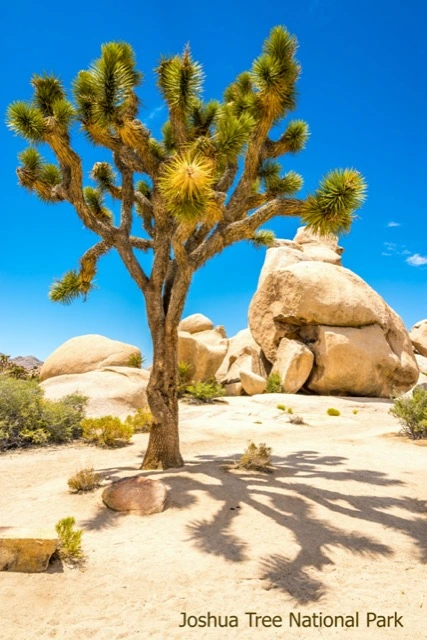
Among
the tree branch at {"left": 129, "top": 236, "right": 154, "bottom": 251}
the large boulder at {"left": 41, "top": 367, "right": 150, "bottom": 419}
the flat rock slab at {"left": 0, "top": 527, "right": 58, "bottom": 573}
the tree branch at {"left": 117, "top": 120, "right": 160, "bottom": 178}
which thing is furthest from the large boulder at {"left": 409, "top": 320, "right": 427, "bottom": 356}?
the flat rock slab at {"left": 0, "top": 527, "right": 58, "bottom": 573}

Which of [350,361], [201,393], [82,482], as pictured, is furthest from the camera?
[350,361]

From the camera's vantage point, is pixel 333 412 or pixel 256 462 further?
pixel 333 412

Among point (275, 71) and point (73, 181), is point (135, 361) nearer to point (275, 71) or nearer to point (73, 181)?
point (73, 181)

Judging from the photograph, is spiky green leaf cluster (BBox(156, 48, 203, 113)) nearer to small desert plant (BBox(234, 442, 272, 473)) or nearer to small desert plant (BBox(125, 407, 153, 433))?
small desert plant (BBox(234, 442, 272, 473))

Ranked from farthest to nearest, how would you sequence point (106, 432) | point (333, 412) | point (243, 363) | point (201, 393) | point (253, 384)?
point (243, 363), point (253, 384), point (201, 393), point (333, 412), point (106, 432)

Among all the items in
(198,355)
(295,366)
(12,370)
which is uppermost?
(198,355)

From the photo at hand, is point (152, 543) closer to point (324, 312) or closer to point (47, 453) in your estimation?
point (47, 453)

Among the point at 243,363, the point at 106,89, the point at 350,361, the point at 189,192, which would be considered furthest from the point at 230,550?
the point at 243,363

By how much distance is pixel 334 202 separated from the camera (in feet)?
24.2

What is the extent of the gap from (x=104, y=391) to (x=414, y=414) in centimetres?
884

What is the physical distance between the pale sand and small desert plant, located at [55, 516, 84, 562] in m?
0.13

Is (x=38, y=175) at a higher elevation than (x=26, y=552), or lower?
higher

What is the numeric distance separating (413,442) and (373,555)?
22.0 feet

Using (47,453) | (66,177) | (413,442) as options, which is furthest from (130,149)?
(413,442)
